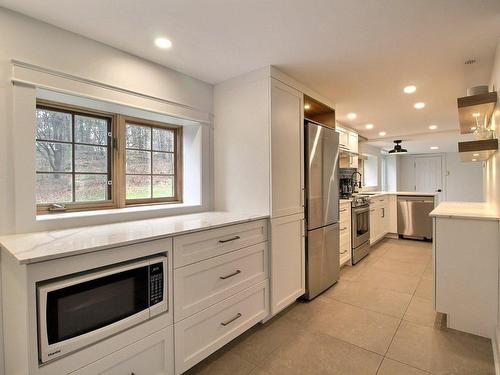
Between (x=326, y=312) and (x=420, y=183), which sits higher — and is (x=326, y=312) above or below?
below

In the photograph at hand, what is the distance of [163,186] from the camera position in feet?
8.43

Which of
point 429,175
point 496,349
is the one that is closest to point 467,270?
point 496,349

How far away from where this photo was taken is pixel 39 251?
43.8 inches

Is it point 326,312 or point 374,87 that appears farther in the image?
point 374,87

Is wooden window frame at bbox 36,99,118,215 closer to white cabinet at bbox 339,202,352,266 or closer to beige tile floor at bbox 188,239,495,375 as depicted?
beige tile floor at bbox 188,239,495,375

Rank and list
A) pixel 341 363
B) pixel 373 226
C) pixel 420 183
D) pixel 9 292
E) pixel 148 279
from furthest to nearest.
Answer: pixel 420 183 < pixel 373 226 < pixel 341 363 < pixel 148 279 < pixel 9 292

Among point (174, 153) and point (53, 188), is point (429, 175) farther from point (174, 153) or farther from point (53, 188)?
point (53, 188)

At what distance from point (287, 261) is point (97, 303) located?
1579 mm

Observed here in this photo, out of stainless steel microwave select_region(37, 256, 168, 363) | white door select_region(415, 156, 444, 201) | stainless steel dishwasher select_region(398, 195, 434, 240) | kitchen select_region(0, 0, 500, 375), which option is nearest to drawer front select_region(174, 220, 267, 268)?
kitchen select_region(0, 0, 500, 375)

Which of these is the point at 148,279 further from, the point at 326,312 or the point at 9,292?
the point at 326,312

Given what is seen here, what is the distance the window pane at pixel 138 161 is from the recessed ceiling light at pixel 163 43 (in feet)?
2.96

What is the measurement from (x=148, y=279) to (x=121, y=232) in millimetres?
338

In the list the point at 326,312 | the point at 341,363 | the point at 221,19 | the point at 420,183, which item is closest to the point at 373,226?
the point at 326,312

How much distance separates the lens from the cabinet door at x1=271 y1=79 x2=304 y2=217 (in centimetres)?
225
